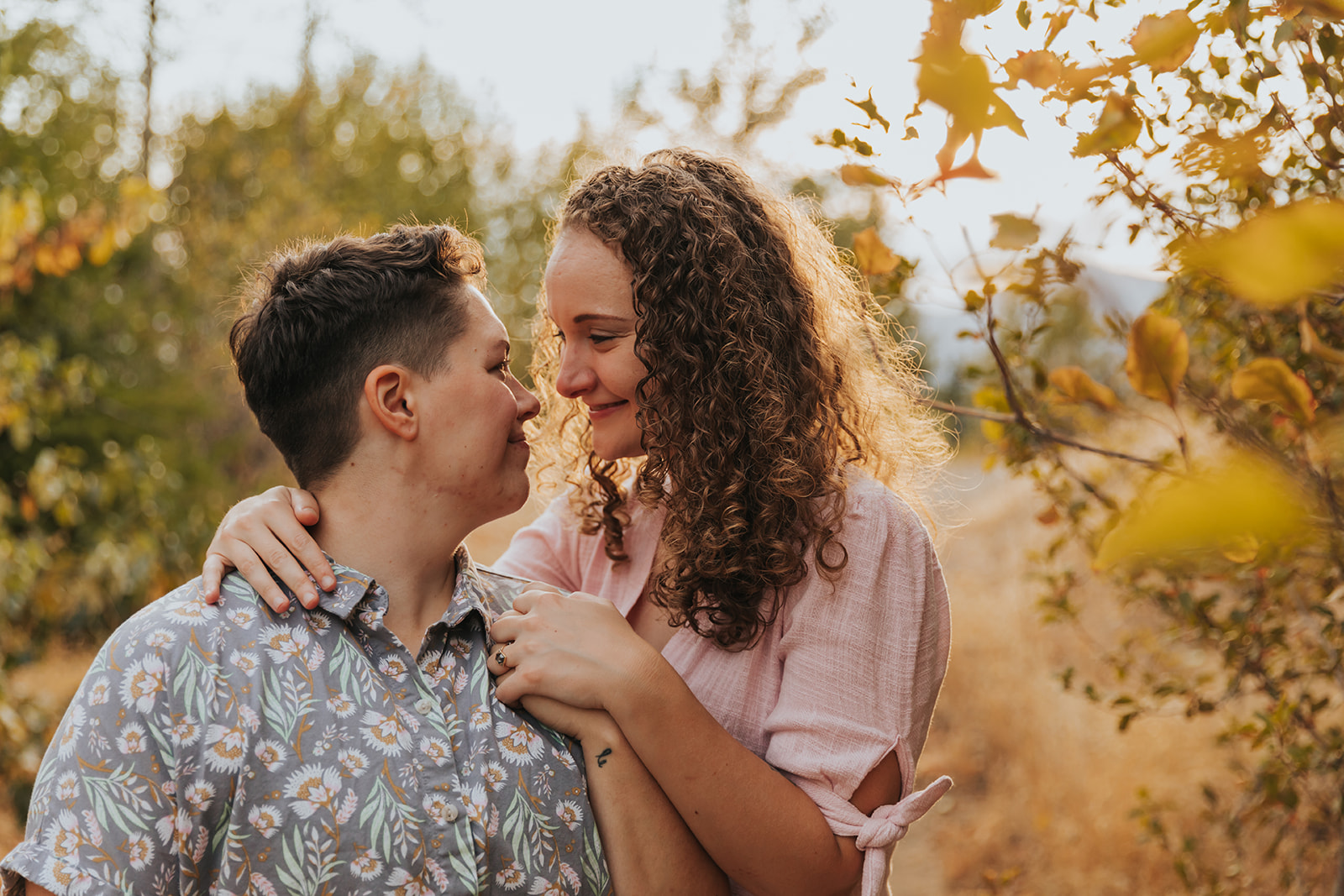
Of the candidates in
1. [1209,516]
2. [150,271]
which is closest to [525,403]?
[1209,516]

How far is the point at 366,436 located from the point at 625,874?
899 millimetres

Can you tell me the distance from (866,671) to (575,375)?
83cm

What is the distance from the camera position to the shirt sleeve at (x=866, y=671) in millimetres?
1764

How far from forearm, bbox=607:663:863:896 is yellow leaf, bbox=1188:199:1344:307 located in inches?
54.2

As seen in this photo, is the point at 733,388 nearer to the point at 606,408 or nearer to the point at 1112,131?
the point at 606,408

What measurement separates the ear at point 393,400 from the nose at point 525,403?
20 cm

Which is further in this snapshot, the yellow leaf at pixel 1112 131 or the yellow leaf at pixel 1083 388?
the yellow leaf at pixel 1083 388

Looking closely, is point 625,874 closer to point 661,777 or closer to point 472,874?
point 661,777

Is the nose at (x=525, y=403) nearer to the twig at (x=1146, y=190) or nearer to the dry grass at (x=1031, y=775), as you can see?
the twig at (x=1146, y=190)

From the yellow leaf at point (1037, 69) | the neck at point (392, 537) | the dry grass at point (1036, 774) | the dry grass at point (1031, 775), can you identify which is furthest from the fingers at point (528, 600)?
the dry grass at point (1036, 774)

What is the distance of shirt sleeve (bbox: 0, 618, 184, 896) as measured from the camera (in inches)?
53.9

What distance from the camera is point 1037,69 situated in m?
1.15

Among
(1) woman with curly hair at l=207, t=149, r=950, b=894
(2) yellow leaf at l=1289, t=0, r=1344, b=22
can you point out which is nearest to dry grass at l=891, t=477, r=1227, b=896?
(1) woman with curly hair at l=207, t=149, r=950, b=894

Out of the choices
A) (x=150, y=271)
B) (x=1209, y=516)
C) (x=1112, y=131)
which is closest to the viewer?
(x=1209, y=516)
